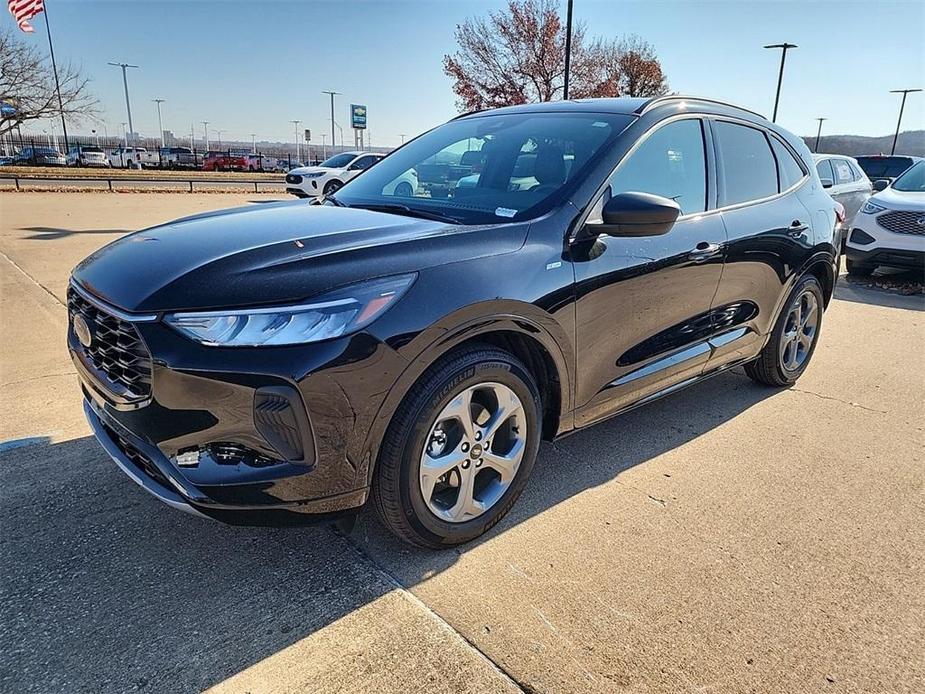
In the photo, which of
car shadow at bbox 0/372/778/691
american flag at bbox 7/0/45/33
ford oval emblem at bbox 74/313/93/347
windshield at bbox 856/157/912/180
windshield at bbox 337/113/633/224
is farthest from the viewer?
american flag at bbox 7/0/45/33

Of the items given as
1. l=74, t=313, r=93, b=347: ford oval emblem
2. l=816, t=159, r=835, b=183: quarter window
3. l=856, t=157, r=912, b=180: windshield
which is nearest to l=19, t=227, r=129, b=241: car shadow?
l=74, t=313, r=93, b=347: ford oval emblem

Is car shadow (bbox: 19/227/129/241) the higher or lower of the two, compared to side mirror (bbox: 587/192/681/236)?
lower

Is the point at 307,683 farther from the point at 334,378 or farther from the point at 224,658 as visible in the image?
the point at 334,378

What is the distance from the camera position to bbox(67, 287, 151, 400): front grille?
215 centimetres

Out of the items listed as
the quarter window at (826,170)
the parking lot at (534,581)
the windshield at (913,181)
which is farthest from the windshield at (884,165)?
the parking lot at (534,581)

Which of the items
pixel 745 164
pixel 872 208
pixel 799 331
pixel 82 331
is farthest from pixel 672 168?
pixel 872 208

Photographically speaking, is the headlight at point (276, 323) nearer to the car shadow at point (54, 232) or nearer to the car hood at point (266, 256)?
the car hood at point (266, 256)

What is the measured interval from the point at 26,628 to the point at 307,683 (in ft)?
3.25

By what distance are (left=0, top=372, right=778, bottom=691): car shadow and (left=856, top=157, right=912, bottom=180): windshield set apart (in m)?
17.0

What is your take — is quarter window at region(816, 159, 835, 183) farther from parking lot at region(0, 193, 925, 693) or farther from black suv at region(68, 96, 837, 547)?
parking lot at region(0, 193, 925, 693)

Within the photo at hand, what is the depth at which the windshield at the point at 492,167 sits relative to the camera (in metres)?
2.95


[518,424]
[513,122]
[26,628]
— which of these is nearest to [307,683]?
[26,628]

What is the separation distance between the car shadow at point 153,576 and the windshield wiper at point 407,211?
52.9 inches

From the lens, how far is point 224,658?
2.06m
